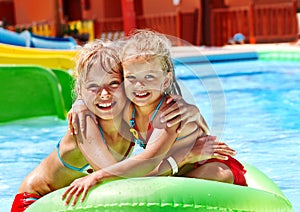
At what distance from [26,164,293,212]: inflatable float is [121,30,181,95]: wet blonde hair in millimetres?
386

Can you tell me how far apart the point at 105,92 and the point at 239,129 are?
11.0 feet

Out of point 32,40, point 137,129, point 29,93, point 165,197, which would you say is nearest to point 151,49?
point 137,129

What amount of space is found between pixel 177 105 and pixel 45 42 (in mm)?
9021

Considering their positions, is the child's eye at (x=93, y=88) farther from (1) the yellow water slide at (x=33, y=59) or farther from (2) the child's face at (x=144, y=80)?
(1) the yellow water slide at (x=33, y=59)

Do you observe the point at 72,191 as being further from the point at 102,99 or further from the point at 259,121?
the point at 259,121

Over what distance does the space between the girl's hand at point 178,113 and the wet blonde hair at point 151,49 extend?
6 centimetres

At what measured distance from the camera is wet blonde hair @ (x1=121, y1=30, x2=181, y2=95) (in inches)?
86.6

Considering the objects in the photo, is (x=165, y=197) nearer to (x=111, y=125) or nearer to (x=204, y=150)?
(x=204, y=150)

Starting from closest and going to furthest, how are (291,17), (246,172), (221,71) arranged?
(246,172), (221,71), (291,17)

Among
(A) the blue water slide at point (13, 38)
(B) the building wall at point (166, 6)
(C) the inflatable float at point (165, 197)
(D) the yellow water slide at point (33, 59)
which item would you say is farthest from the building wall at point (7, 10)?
(C) the inflatable float at point (165, 197)

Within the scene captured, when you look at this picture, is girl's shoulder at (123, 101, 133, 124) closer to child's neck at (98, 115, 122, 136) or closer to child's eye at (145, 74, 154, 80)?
child's neck at (98, 115, 122, 136)

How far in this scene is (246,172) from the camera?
2529 millimetres

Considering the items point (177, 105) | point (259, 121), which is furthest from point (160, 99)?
point (259, 121)

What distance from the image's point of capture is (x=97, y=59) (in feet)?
7.52
